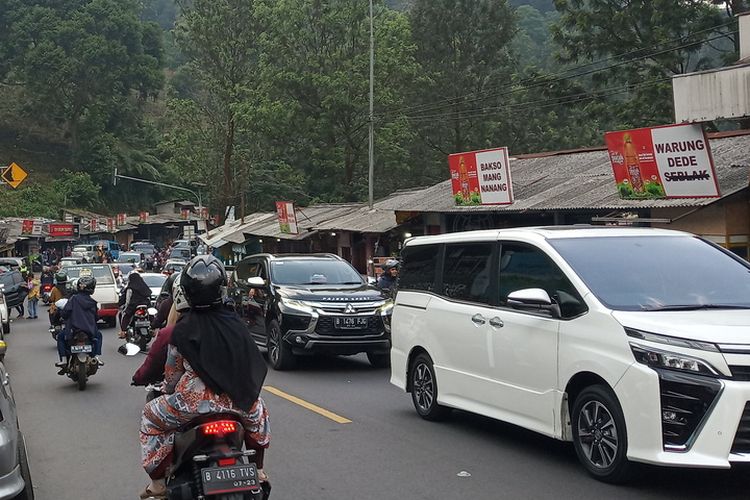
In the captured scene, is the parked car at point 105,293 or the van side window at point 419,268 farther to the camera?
the parked car at point 105,293

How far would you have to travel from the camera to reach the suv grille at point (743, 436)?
6.04 m

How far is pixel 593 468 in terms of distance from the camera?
7008mm

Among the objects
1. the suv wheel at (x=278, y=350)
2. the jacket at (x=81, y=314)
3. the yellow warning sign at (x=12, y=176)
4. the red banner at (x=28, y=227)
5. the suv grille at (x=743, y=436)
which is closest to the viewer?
the suv grille at (x=743, y=436)

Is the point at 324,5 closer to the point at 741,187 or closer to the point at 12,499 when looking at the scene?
the point at 741,187

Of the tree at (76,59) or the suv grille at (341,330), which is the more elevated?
the tree at (76,59)

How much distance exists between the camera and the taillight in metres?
4.89

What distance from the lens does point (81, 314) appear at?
13008mm

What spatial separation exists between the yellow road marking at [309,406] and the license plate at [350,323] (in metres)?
1.65

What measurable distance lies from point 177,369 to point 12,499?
153cm

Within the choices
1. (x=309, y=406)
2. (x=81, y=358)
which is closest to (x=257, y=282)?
(x=81, y=358)

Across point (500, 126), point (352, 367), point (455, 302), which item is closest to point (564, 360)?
point (455, 302)

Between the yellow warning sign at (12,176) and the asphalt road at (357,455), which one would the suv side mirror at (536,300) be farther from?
the yellow warning sign at (12,176)

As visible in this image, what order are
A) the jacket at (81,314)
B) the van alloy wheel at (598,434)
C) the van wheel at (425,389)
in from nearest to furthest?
1. the van alloy wheel at (598,434)
2. the van wheel at (425,389)
3. the jacket at (81,314)

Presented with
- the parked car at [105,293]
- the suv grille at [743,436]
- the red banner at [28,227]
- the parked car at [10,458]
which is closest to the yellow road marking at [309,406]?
the parked car at [10,458]
